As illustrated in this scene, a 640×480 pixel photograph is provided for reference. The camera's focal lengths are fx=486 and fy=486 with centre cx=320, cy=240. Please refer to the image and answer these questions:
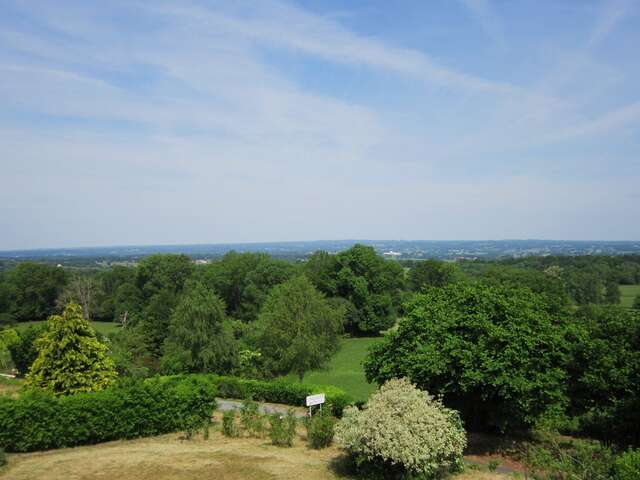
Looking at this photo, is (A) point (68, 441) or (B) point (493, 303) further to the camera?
(B) point (493, 303)

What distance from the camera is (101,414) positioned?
15.3m

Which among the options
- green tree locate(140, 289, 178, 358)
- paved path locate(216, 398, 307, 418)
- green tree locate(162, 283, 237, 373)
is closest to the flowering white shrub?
paved path locate(216, 398, 307, 418)

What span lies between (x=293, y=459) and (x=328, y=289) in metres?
44.1

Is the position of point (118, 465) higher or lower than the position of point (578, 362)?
lower

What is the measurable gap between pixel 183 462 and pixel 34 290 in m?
74.4

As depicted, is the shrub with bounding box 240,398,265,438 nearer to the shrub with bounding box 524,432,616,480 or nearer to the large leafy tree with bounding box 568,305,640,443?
the shrub with bounding box 524,432,616,480

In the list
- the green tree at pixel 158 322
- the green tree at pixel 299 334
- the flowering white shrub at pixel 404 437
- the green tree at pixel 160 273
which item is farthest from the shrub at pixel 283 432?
the green tree at pixel 160 273

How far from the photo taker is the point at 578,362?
16766 millimetres

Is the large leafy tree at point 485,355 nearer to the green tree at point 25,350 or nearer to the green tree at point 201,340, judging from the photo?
the green tree at point 201,340

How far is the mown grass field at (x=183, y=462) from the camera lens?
1218 cm

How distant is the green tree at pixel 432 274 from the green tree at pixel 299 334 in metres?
40.0

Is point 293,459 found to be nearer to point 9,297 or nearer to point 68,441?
point 68,441

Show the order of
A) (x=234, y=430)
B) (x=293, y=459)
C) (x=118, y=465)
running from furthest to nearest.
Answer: (x=234, y=430) → (x=293, y=459) → (x=118, y=465)

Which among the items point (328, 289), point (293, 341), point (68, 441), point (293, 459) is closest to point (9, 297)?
point (328, 289)
